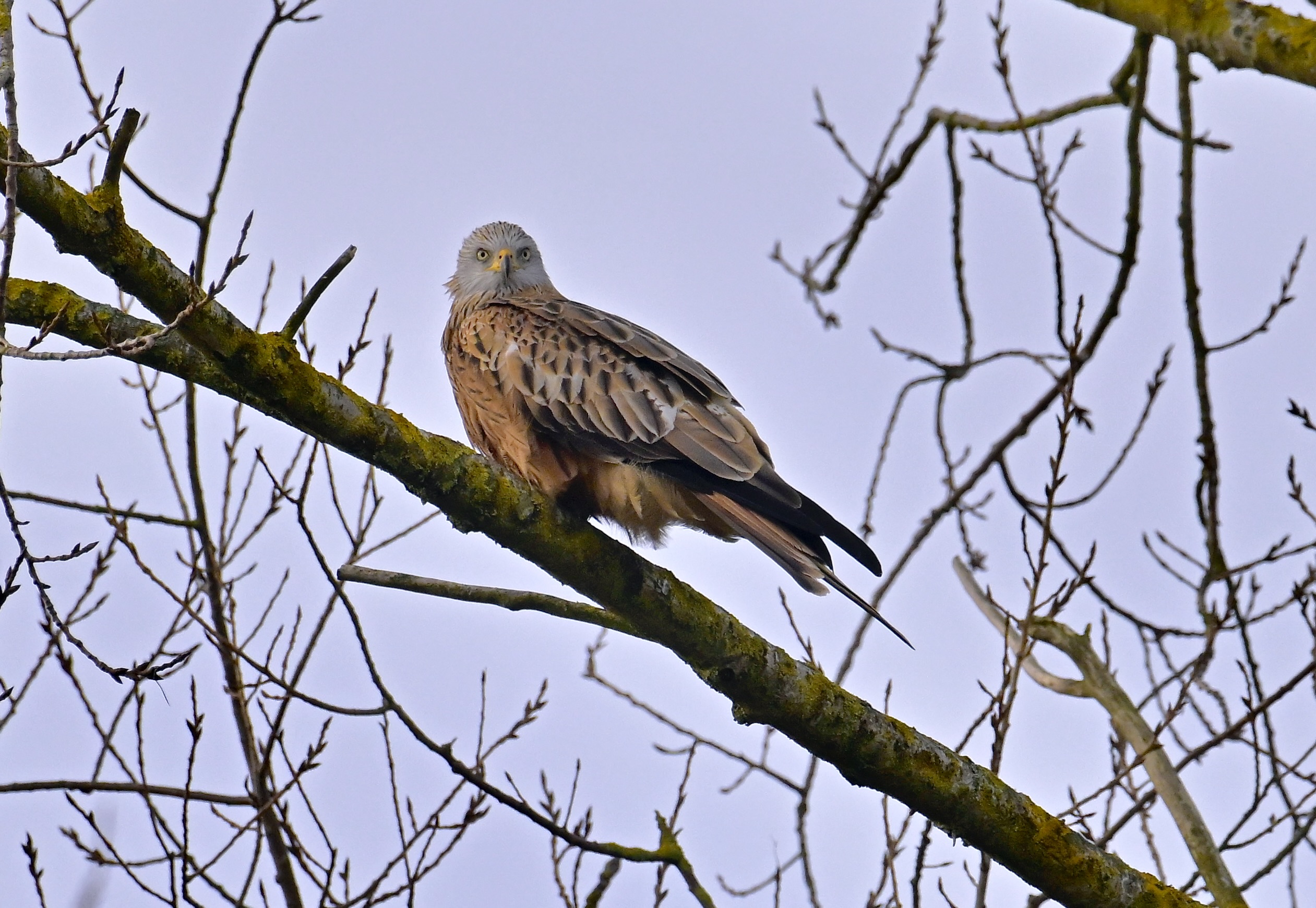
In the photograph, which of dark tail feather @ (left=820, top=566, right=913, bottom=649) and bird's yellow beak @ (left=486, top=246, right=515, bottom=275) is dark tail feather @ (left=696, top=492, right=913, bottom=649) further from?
bird's yellow beak @ (left=486, top=246, right=515, bottom=275)

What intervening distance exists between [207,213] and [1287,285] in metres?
4.07

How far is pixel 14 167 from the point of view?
2.86 metres

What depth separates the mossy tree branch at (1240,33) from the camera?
3408mm

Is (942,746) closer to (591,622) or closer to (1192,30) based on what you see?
(591,622)

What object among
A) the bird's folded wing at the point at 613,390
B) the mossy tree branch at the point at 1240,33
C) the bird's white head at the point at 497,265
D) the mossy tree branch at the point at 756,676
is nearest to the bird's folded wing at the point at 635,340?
the bird's folded wing at the point at 613,390

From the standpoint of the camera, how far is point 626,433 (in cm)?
498

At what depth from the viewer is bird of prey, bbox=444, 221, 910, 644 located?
452 centimetres

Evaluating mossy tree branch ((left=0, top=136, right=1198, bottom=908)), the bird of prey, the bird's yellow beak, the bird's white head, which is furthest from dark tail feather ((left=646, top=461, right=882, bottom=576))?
the bird's yellow beak

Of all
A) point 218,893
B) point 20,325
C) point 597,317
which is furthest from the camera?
point 597,317

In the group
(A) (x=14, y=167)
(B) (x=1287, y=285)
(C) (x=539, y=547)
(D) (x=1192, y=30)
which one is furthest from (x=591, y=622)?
(B) (x=1287, y=285)

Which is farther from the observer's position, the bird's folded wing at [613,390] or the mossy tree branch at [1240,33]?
the bird's folded wing at [613,390]

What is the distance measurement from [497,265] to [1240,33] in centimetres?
418

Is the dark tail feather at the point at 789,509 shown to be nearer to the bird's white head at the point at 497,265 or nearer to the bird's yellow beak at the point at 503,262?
the bird's white head at the point at 497,265

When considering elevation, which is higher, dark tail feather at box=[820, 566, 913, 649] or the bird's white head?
the bird's white head
